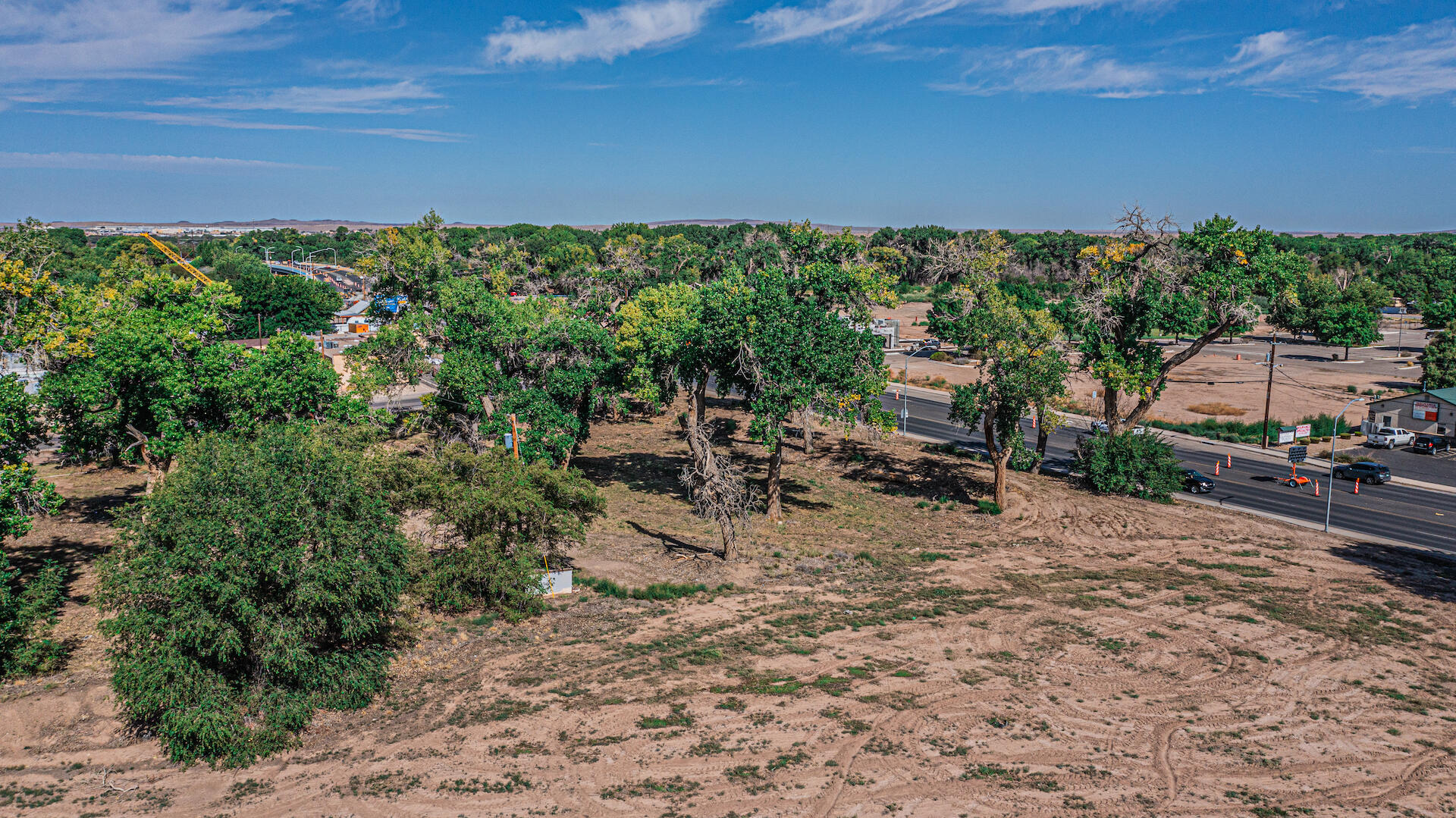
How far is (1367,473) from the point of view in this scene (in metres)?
51.0

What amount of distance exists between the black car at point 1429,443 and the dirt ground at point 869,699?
27256mm

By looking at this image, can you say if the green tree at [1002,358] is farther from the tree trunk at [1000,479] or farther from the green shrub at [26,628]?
the green shrub at [26,628]

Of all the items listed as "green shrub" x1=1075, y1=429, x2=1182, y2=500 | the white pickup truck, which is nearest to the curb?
"green shrub" x1=1075, y1=429, x2=1182, y2=500

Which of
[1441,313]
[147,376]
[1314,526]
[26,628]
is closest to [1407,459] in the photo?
[1314,526]

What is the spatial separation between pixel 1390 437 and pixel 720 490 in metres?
53.9

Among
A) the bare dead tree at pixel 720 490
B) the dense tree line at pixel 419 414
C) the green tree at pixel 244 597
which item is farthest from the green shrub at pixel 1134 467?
the green tree at pixel 244 597

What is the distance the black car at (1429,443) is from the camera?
58.1 m

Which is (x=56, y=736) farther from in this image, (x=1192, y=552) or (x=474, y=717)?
(x=1192, y=552)

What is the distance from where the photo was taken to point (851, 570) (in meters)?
34.5

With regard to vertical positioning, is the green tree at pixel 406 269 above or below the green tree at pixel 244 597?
above

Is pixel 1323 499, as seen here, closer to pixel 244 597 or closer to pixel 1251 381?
pixel 1251 381

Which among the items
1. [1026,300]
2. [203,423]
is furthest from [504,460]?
[1026,300]

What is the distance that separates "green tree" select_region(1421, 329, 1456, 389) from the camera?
226 ft

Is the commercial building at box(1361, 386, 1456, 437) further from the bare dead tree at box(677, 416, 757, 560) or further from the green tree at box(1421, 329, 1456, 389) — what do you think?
the bare dead tree at box(677, 416, 757, 560)
